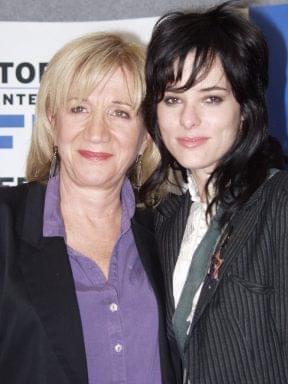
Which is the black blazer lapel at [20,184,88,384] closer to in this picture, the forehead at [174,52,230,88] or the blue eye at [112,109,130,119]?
the blue eye at [112,109,130,119]

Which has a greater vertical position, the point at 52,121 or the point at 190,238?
the point at 52,121

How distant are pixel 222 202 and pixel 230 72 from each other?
0.31 meters

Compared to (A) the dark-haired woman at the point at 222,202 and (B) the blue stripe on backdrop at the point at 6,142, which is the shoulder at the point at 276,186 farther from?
(B) the blue stripe on backdrop at the point at 6,142

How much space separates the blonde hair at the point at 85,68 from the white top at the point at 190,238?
0.30 m

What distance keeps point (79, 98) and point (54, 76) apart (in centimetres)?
11

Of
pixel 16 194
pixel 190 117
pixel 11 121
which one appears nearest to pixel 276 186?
pixel 190 117

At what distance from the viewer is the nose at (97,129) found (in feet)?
5.13

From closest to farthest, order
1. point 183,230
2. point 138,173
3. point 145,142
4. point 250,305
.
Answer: point 250,305, point 183,230, point 145,142, point 138,173

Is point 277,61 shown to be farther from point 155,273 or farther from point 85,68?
point 155,273

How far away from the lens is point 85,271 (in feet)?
4.98

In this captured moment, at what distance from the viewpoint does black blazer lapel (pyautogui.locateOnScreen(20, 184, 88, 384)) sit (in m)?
1.38

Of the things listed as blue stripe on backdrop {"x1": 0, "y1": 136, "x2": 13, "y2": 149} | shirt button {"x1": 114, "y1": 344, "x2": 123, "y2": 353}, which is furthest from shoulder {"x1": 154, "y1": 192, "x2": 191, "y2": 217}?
blue stripe on backdrop {"x1": 0, "y1": 136, "x2": 13, "y2": 149}

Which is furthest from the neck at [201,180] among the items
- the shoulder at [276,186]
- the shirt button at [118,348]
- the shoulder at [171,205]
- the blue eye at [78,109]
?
the shirt button at [118,348]

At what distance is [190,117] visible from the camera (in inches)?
58.4
